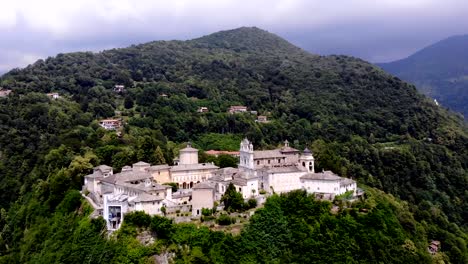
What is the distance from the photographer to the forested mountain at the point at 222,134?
58.4m

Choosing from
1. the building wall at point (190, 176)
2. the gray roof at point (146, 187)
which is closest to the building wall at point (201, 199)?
the gray roof at point (146, 187)

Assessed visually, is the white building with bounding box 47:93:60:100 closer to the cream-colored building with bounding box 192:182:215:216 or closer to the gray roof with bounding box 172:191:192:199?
the gray roof with bounding box 172:191:192:199

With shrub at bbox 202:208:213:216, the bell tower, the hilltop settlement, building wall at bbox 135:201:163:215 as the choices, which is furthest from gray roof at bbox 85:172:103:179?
the bell tower

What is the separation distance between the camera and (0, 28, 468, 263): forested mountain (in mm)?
58438

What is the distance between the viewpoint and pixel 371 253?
167 ft

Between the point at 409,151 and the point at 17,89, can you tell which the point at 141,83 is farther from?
the point at 409,151

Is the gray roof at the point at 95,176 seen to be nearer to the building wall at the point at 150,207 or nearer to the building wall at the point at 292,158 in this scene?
the building wall at the point at 150,207

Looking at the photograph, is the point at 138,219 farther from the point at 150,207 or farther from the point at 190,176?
the point at 190,176

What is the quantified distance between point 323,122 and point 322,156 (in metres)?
52.0

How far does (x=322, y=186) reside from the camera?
185 feet

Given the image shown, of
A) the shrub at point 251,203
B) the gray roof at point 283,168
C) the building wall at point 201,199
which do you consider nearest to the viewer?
the building wall at point 201,199

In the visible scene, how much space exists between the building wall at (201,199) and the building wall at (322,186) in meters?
12.4

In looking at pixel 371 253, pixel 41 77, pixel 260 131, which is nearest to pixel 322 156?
pixel 371 253

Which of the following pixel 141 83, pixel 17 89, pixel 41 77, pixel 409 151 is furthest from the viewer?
pixel 141 83
